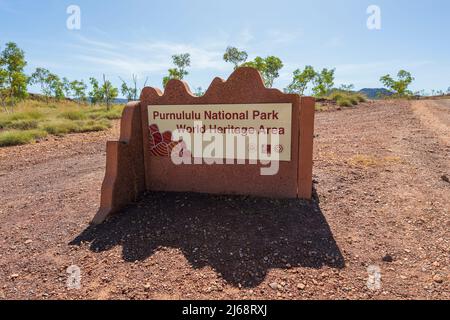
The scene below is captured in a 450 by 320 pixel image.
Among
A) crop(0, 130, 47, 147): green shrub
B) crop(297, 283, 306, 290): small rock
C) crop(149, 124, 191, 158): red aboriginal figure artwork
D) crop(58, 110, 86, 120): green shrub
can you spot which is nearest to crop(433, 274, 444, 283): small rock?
crop(297, 283, 306, 290): small rock

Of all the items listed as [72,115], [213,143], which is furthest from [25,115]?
[213,143]

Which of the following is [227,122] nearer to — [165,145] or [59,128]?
[165,145]

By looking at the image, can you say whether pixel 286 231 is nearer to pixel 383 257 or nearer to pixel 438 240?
pixel 383 257

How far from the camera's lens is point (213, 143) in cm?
420

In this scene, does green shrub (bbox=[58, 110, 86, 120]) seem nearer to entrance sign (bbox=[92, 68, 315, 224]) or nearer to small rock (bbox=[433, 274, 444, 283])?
entrance sign (bbox=[92, 68, 315, 224])

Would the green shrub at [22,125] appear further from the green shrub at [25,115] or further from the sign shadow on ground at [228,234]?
the sign shadow on ground at [228,234]

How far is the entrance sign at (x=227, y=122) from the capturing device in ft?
12.9

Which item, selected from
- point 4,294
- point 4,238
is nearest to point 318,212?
point 4,294

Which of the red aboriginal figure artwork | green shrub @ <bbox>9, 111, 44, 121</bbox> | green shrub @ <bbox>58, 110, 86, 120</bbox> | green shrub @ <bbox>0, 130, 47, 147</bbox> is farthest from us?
green shrub @ <bbox>58, 110, 86, 120</bbox>

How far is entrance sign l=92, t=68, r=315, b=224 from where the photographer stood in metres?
3.92

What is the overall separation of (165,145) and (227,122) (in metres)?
0.96

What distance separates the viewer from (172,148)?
438 cm

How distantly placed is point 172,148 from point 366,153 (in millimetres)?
4316

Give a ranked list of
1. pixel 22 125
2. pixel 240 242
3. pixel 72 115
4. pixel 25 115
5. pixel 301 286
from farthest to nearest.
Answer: pixel 72 115, pixel 25 115, pixel 22 125, pixel 240 242, pixel 301 286
